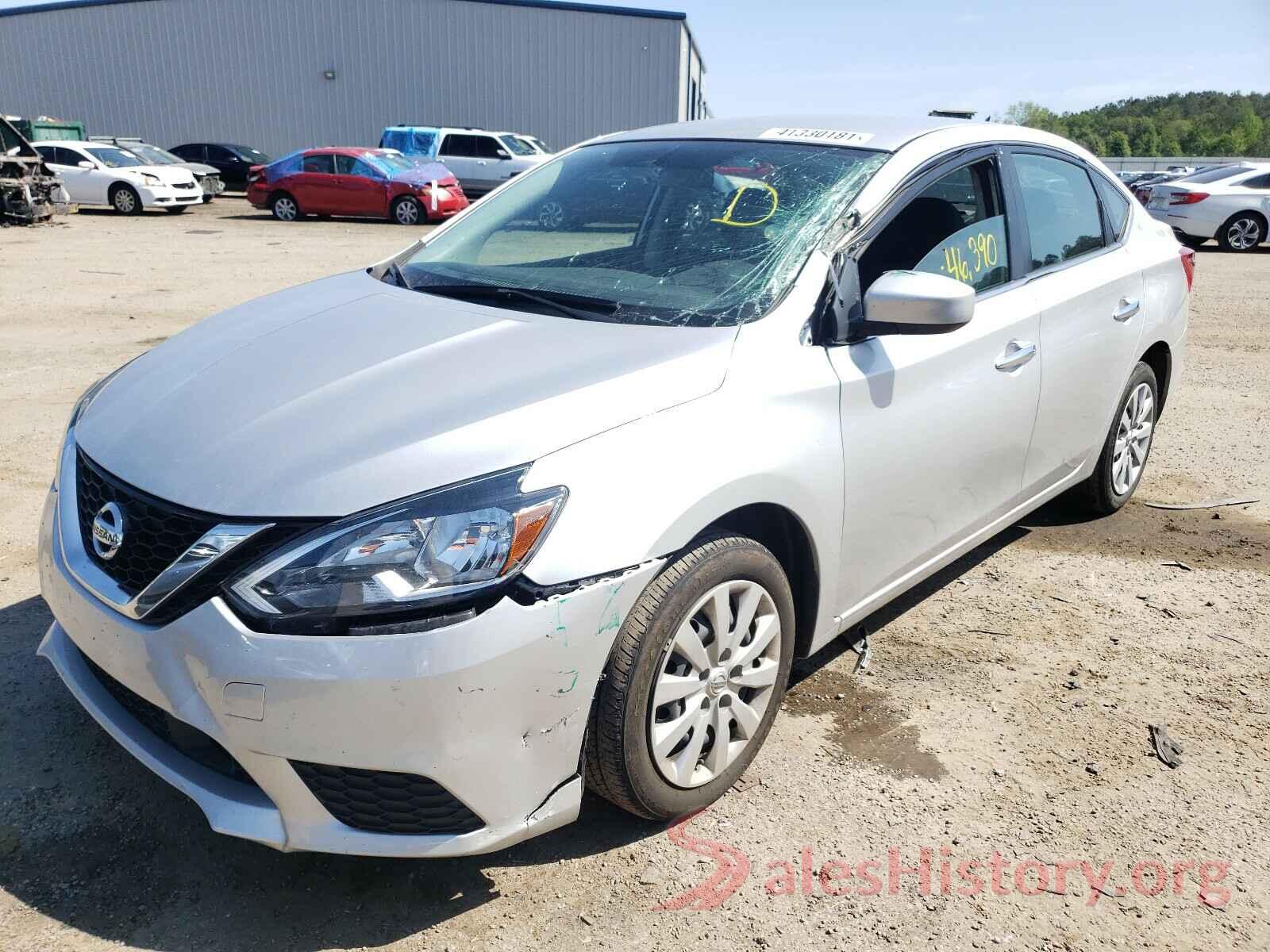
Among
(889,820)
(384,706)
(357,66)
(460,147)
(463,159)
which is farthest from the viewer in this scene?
(357,66)

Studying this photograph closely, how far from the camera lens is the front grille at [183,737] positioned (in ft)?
7.12

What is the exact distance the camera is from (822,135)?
333 cm

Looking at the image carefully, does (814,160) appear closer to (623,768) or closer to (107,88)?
(623,768)

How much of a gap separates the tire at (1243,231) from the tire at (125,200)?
2007 cm

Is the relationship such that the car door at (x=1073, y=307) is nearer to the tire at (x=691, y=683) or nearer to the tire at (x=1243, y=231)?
the tire at (x=691, y=683)

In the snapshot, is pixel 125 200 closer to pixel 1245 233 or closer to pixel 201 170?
pixel 201 170

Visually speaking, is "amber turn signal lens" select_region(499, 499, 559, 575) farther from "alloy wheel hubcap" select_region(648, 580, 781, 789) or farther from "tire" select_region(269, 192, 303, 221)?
"tire" select_region(269, 192, 303, 221)

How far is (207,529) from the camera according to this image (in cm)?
206

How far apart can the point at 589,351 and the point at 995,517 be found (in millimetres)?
1794

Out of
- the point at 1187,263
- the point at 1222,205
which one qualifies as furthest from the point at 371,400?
the point at 1222,205

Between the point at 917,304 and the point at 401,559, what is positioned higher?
the point at 917,304

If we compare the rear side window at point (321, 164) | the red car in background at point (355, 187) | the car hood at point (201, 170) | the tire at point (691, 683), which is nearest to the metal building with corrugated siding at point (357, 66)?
the car hood at point (201, 170)

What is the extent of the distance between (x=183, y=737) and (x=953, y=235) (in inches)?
103

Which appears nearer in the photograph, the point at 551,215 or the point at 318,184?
the point at 551,215
